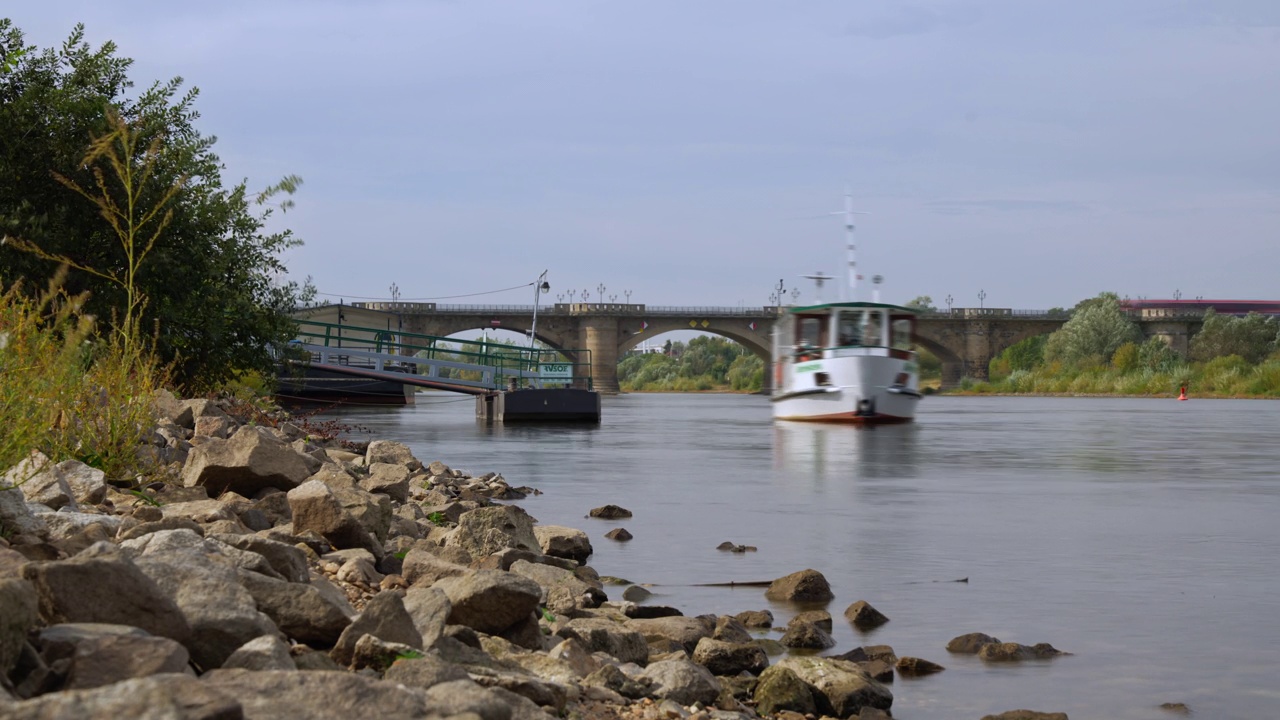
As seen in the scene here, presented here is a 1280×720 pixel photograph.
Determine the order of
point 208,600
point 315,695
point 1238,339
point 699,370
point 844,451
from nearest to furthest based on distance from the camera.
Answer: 1. point 315,695
2. point 208,600
3. point 844,451
4. point 1238,339
5. point 699,370

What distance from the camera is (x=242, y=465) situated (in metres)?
8.84

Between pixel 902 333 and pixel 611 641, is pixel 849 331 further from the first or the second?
pixel 611 641

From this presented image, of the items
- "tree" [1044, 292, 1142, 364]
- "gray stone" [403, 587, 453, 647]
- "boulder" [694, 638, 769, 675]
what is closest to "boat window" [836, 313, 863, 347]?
"boulder" [694, 638, 769, 675]

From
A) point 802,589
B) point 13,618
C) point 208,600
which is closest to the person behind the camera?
point 13,618

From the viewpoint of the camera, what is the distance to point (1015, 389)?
92.9 meters

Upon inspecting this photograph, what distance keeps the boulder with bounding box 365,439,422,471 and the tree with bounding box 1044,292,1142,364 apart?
271ft

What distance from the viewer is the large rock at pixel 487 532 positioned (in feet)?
28.7

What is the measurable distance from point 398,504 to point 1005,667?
580 centimetres

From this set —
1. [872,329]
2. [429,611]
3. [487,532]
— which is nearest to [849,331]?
[872,329]

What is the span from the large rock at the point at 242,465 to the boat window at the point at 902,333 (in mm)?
35997

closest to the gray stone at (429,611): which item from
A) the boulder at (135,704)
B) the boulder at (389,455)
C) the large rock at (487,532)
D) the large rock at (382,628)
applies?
the large rock at (382,628)

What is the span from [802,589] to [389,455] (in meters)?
7.33

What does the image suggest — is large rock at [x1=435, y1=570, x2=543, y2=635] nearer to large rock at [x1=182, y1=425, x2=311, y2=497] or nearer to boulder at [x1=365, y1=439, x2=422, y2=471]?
large rock at [x1=182, y1=425, x2=311, y2=497]

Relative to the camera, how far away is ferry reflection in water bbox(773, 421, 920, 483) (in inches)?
904
